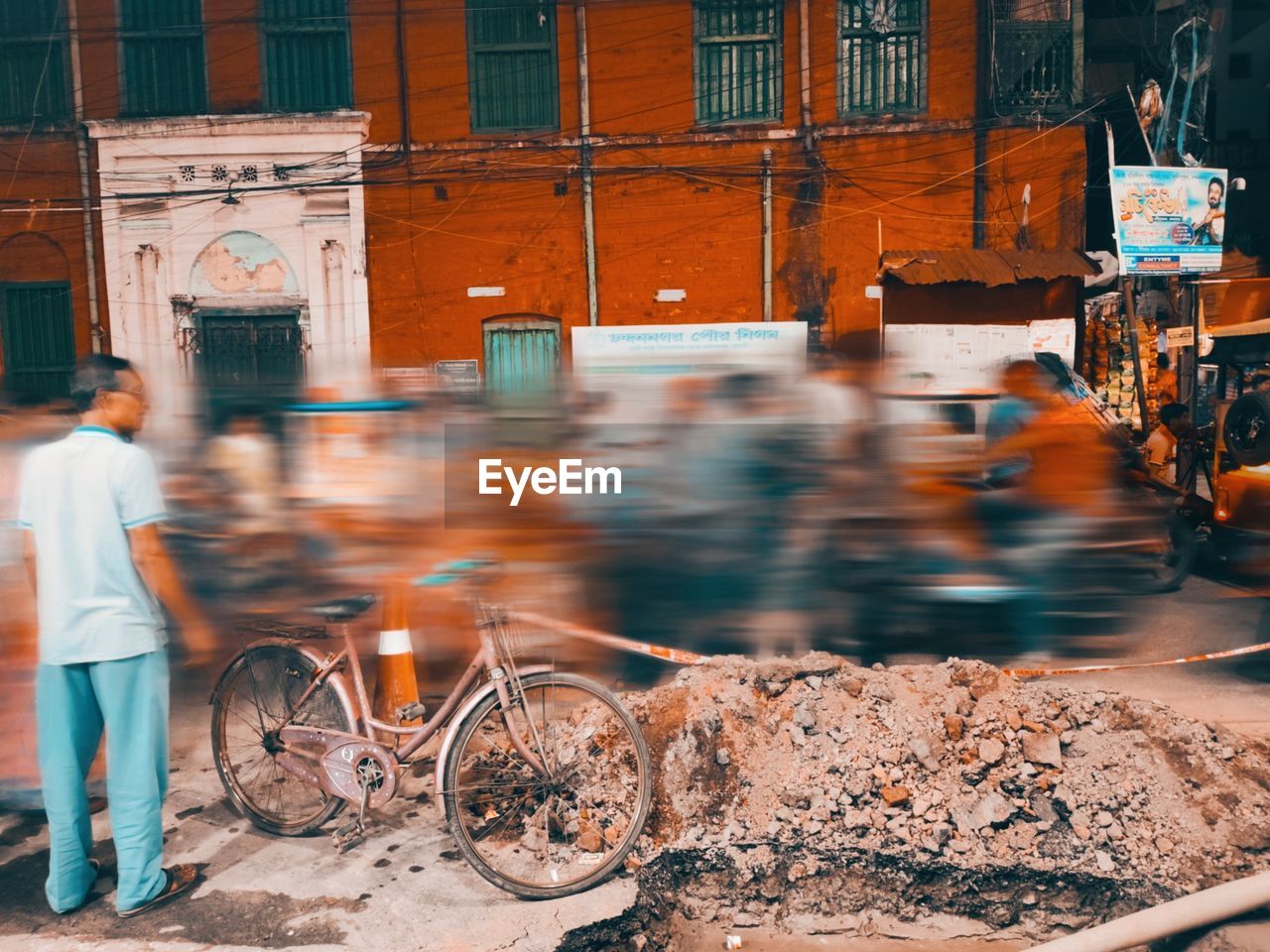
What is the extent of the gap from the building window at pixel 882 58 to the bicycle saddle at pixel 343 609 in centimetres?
1309

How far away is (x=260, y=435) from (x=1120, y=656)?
17.6 ft

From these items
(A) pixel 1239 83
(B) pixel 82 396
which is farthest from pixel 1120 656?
(A) pixel 1239 83

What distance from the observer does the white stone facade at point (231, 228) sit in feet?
48.4

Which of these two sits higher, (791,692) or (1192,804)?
(791,692)

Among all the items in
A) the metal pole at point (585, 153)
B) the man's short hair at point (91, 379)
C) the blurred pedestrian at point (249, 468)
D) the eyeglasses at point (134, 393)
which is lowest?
the blurred pedestrian at point (249, 468)

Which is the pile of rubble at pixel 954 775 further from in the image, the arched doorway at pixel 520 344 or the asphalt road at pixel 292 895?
the arched doorway at pixel 520 344

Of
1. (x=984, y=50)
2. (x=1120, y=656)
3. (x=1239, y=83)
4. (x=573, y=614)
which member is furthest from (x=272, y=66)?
(x=1239, y=83)

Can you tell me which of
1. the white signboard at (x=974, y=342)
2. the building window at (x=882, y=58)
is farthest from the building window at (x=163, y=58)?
the white signboard at (x=974, y=342)

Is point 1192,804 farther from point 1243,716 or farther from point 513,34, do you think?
point 513,34

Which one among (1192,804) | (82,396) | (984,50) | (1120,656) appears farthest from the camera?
(984,50)

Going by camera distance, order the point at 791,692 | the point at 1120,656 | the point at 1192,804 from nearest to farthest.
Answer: the point at 1192,804 → the point at 791,692 → the point at 1120,656

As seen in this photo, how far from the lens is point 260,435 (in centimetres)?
504

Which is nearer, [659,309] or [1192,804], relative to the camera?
[1192,804]

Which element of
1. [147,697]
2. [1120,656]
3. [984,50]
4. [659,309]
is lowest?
[1120,656]
